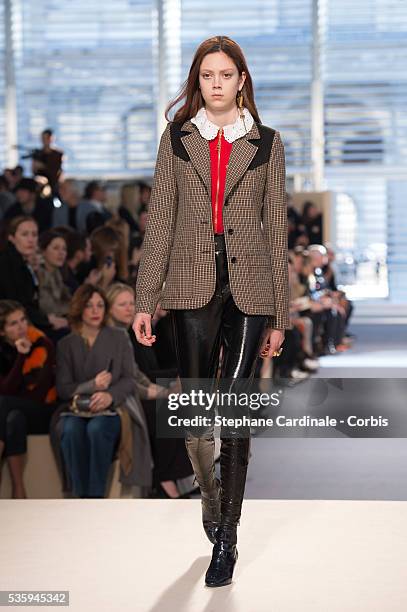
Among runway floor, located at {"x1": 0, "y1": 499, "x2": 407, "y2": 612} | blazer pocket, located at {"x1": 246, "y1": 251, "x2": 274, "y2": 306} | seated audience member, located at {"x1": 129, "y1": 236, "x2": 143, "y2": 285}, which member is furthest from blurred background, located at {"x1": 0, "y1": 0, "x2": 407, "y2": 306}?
blazer pocket, located at {"x1": 246, "y1": 251, "x2": 274, "y2": 306}

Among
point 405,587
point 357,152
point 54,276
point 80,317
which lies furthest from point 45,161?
point 405,587

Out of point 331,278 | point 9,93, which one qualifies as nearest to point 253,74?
point 9,93

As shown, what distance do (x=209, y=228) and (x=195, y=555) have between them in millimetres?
889

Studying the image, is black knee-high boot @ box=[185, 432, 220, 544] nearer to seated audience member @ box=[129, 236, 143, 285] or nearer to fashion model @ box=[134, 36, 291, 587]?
fashion model @ box=[134, 36, 291, 587]

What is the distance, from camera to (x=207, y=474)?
2998 mm

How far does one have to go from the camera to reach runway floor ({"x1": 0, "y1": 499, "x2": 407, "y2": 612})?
111 inches

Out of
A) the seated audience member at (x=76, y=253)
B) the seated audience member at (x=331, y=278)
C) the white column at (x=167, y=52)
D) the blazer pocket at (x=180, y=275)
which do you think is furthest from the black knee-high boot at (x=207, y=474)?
the white column at (x=167, y=52)

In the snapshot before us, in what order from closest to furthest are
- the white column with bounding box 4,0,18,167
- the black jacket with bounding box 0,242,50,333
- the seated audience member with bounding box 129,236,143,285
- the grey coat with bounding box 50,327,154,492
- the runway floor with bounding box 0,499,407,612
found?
the runway floor with bounding box 0,499,407,612, the grey coat with bounding box 50,327,154,492, the black jacket with bounding box 0,242,50,333, the seated audience member with bounding box 129,236,143,285, the white column with bounding box 4,0,18,167

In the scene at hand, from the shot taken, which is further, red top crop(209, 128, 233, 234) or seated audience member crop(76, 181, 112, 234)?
seated audience member crop(76, 181, 112, 234)

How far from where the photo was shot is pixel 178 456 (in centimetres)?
499

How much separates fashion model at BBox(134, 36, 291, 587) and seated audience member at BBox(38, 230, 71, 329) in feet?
11.4

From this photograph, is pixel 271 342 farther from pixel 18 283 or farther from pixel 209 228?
pixel 18 283

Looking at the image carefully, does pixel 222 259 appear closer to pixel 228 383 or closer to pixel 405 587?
pixel 228 383

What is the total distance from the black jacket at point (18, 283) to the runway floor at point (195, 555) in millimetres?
2203
